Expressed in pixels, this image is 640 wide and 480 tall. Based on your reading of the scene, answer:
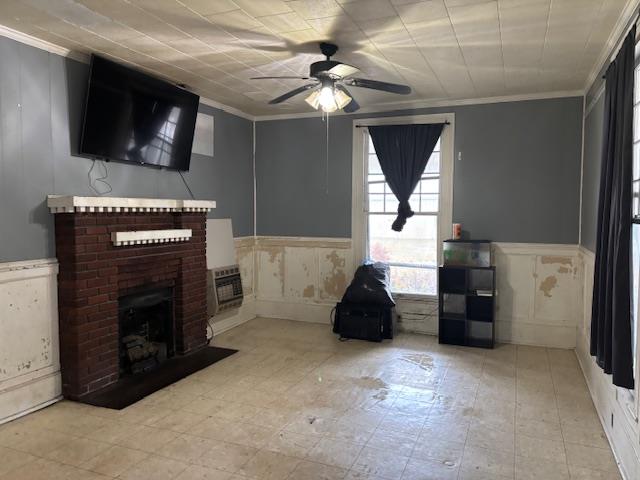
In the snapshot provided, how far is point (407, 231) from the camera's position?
18.1 ft

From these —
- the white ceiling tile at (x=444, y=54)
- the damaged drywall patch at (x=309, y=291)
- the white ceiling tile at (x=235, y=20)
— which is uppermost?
the white ceiling tile at (x=444, y=54)

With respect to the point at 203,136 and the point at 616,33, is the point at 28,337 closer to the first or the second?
the point at 203,136

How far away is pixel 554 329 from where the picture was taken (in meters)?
4.94

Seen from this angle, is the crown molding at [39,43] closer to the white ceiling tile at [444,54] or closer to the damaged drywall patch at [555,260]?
the white ceiling tile at [444,54]

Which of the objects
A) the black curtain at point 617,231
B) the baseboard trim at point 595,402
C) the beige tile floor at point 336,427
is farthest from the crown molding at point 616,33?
the beige tile floor at point 336,427

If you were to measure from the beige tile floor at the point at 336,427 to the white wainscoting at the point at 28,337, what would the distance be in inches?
5.6

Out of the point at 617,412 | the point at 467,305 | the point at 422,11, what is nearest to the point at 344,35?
the point at 422,11

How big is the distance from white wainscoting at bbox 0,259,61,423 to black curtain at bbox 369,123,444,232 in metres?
3.55

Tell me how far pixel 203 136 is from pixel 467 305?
343 centimetres

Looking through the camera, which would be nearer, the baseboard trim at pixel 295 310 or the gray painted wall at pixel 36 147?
the gray painted wall at pixel 36 147

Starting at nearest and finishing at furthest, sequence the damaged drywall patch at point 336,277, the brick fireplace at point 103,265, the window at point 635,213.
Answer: the window at point 635,213 < the brick fireplace at point 103,265 < the damaged drywall patch at point 336,277

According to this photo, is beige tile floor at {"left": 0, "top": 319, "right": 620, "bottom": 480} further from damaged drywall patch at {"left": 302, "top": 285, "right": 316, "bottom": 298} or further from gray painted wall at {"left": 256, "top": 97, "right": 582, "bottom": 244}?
damaged drywall patch at {"left": 302, "top": 285, "right": 316, "bottom": 298}

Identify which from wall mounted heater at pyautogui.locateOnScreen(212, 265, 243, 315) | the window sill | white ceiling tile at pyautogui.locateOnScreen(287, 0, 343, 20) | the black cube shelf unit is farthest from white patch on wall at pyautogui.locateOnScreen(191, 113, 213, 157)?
the black cube shelf unit

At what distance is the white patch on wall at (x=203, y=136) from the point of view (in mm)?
5064
